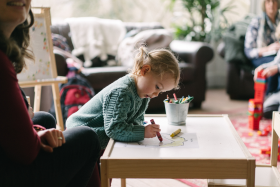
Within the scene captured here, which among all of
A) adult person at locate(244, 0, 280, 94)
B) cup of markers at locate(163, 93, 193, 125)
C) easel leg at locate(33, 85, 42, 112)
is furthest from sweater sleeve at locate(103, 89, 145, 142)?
adult person at locate(244, 0, 280, 94)

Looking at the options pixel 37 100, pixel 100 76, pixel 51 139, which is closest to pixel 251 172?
pixel 51 139

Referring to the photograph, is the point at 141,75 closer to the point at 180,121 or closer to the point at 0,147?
the point at 180,121

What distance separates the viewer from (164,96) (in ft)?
9.61

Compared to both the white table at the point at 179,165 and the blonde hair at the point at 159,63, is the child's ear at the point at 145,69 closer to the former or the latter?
the blonde hair at the point at 159,63

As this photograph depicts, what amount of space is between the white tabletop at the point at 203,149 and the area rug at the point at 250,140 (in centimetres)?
39

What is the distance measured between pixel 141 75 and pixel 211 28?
3.34 m

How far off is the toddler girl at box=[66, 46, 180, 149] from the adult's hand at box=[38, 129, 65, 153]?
26 cm

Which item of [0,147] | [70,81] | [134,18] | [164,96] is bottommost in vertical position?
[164,96]

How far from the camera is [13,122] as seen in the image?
75cm

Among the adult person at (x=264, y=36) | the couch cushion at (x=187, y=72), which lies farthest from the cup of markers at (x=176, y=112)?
the adult person at (x=264, y=36)

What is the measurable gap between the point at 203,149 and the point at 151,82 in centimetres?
33

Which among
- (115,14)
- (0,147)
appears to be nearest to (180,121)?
(0,147)

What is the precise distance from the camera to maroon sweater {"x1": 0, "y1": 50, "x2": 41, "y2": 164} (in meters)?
0.74

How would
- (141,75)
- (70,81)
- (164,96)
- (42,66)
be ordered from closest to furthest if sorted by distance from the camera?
(141,75), (42,66), (70,81), (164,96)
